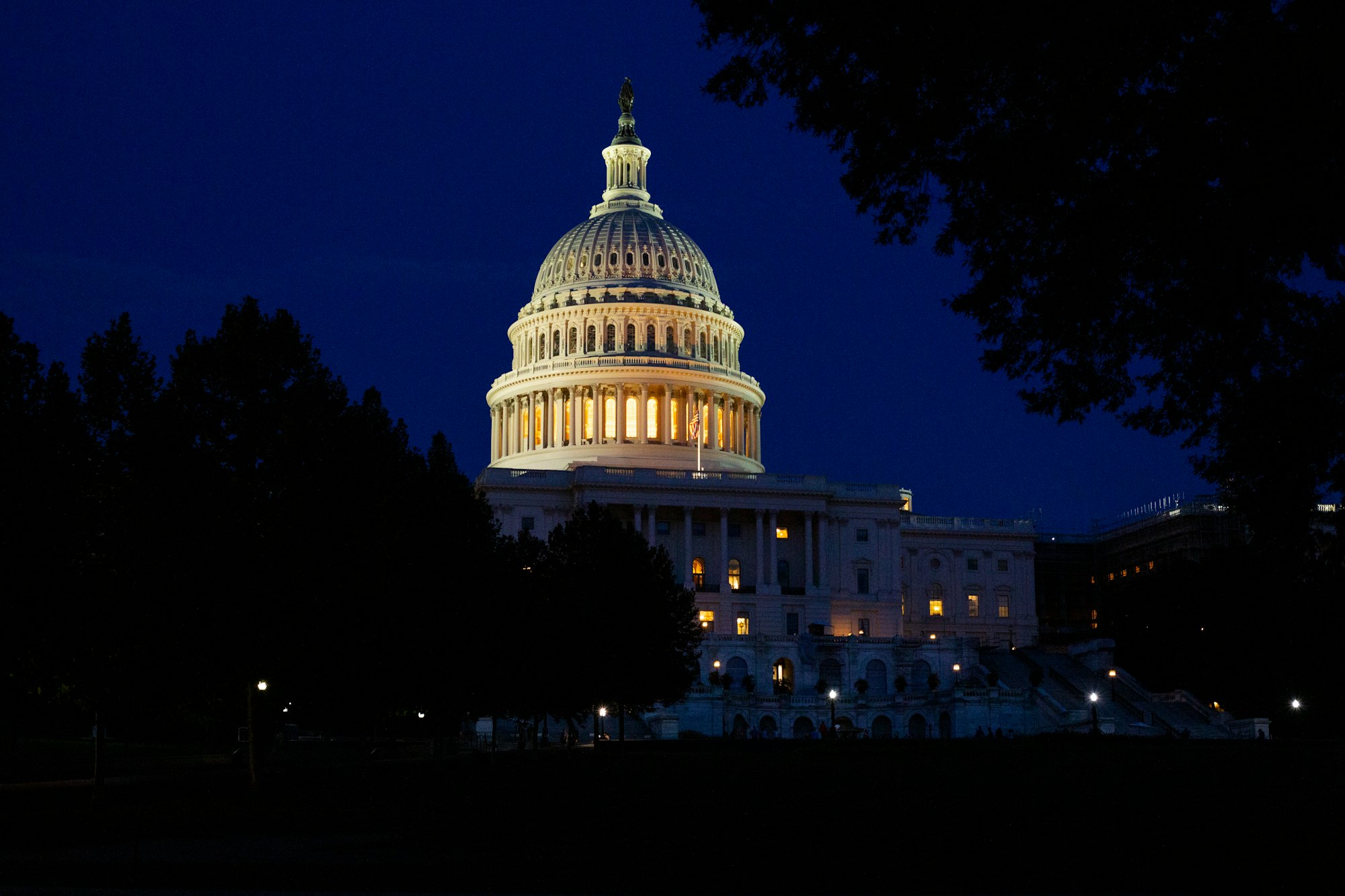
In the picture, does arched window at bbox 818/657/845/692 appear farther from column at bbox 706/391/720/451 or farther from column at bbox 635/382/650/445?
column at bbox 635/382/650/445

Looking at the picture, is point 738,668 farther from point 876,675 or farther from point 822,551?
point 822,551

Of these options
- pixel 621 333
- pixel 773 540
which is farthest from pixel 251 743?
pixel 621 333

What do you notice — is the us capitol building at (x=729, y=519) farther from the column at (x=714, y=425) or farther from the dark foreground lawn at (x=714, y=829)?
the dark foreground lawn at (x=714, y=829)

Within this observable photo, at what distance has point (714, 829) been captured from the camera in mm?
28203

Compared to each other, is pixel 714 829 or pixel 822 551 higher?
pixel 822 551

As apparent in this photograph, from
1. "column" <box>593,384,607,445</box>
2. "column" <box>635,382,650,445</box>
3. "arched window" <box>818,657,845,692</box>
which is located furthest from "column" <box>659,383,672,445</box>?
"arched window" <box>818,657,845,692</box>

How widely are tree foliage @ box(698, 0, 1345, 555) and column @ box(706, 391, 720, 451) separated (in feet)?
431

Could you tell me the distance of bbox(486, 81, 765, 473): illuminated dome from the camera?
150750 mm

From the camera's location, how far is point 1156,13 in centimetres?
1741

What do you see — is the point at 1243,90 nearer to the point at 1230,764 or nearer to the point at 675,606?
the point at 1230,764

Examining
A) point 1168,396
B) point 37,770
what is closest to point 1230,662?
point 37,770

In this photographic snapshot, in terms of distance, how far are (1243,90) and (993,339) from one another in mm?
5617

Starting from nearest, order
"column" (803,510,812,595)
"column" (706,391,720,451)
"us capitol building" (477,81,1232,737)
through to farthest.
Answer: "us capitol building" (477,81,1232,737) < "column" (803,510,812,595) < "column" (706,391,720,451)

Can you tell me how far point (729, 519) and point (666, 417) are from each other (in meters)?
20.0
